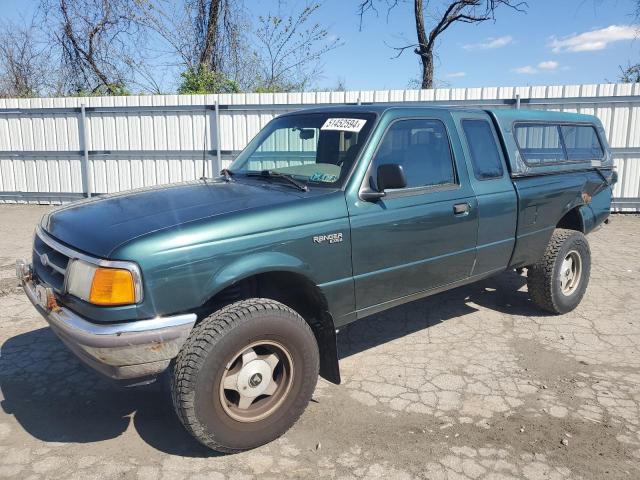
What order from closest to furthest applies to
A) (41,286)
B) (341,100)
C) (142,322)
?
(142,322) < (41,286) < (341,100)

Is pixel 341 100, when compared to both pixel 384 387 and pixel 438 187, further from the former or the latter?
pixel 384 387

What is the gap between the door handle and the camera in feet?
12.6

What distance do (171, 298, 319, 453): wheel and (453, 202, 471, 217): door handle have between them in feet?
5.06

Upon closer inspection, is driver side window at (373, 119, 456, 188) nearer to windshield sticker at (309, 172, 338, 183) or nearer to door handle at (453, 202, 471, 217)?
door handle at (453, 202, 471, 217)

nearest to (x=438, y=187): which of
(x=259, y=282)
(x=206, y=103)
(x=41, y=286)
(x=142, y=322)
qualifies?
(x=259, y=282)

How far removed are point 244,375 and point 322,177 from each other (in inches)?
54.7

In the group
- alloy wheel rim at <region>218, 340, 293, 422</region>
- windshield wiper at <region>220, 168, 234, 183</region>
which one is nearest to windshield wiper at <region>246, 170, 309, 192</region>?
windshield wiper at <region>220, 168, 234, 183</region>

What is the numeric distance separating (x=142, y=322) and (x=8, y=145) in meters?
11.9

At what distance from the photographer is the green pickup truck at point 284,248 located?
2.60m

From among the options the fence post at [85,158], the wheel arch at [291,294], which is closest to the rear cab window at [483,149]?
the wheel arch at [291,294]

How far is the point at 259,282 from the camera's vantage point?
3.31 m

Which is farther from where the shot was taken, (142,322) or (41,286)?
(41,286)

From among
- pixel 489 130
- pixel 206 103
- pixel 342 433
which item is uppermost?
pixel 206 103

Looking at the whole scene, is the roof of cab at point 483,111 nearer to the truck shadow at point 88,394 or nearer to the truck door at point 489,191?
the truck door at point 489,191
